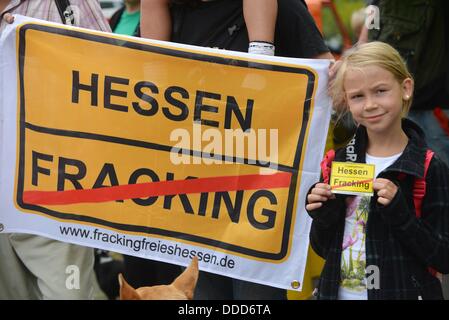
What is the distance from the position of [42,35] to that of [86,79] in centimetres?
28

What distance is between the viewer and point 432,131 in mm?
5211

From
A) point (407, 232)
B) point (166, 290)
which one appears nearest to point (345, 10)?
point (407, 232)

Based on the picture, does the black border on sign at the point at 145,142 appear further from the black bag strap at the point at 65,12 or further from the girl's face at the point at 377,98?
the girl's face at the point at 377,98

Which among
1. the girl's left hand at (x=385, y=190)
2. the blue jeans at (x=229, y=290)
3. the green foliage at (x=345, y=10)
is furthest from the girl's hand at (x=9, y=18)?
the green foliage at (x=345, y=10)

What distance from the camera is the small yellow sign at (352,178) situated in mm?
3416

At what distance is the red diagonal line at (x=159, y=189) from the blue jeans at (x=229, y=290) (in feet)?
1.37

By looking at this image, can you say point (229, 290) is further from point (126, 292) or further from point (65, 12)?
point (65, 12)

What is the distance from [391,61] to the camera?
359 centimetres

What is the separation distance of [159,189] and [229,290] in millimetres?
579

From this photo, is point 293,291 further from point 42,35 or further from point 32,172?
point 42,35

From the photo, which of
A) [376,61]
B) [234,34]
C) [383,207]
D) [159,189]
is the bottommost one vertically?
[383,207]

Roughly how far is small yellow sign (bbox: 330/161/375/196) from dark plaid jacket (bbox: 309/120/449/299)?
0.08 meters

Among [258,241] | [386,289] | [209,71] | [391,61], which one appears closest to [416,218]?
[386,289]

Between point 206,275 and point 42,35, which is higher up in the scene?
point 42,35
